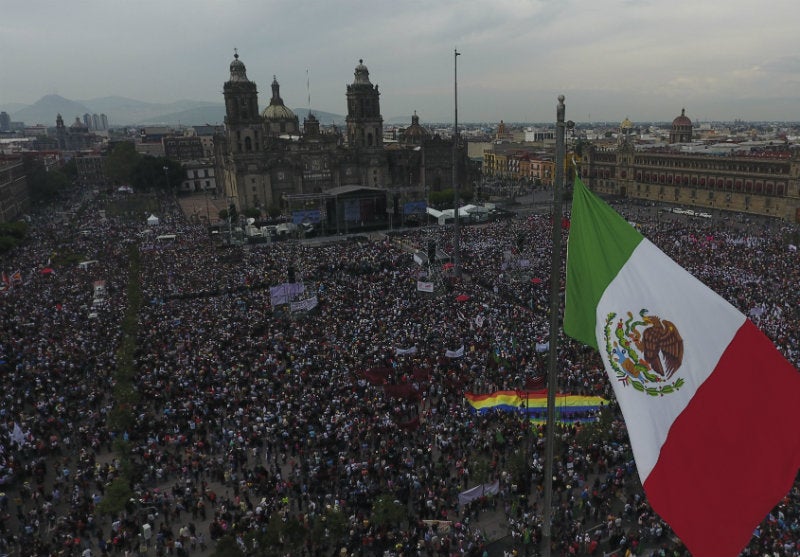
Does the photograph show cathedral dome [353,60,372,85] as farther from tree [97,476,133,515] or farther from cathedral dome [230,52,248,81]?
tree [97,476,133,515]

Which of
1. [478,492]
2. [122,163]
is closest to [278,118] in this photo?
[122,163]

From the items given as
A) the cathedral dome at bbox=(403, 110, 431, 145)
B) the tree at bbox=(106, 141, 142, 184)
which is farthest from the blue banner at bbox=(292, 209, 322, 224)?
the tree at bbox=(106, 141, 142, 184)

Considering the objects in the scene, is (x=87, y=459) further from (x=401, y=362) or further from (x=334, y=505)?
(x=401, y=362)

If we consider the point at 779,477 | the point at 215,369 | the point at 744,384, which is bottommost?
the point at 215,369

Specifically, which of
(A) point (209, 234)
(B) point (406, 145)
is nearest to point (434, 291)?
(A) point (209, 234)

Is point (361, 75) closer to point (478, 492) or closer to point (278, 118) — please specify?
point (278, 118)

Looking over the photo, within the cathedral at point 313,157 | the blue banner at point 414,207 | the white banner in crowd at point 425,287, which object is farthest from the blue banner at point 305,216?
the white banner in crowd at point 425,287
